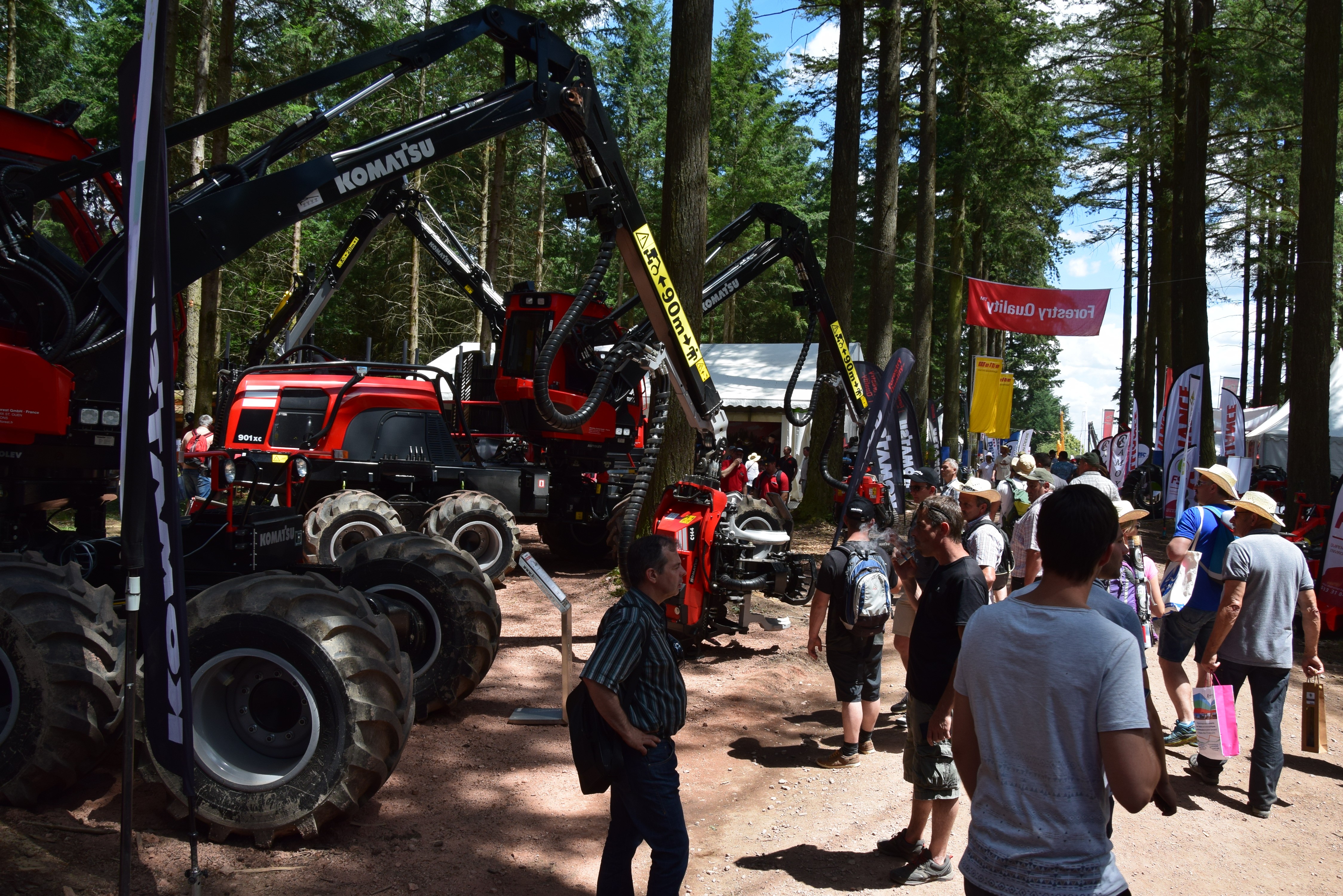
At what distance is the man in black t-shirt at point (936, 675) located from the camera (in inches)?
160

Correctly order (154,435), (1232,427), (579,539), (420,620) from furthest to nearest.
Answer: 1. (1232,427)
2. (579,539)
3. (420,620)
4. (154,435)

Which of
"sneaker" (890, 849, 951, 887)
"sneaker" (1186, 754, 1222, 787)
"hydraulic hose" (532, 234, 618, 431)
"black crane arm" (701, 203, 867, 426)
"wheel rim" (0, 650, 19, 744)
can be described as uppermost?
"black crane arm" (701, 203, 867, 426)

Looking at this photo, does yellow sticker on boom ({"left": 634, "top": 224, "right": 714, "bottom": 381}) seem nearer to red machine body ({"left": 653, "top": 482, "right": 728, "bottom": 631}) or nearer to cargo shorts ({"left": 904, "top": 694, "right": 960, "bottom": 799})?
red machine body ({"left": 653, "top": 482, "right": 728, "bottom": 631})

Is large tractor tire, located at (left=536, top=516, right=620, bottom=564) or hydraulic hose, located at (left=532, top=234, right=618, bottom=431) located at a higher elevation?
hydraulic hose, located at (left=532, top=234, right=618, bottom=431)

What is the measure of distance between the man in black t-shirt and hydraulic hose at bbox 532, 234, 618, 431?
12.4 feet

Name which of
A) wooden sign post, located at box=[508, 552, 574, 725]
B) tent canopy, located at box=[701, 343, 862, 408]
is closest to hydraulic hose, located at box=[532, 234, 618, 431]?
wooden sign post, located at box=[508, 552, 574, 725]

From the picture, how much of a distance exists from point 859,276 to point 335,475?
31.0m

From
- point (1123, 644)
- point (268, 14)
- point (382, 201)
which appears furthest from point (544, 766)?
point (268, 14)

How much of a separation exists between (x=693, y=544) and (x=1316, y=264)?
943 cm

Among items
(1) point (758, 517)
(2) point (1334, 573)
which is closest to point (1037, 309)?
(2) point (1334, 573)

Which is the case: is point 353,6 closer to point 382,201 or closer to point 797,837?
point 382,201

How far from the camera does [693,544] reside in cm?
760

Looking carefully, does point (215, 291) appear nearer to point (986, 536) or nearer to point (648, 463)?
point (648, 463)

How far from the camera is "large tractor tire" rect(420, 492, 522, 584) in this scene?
10.4m
